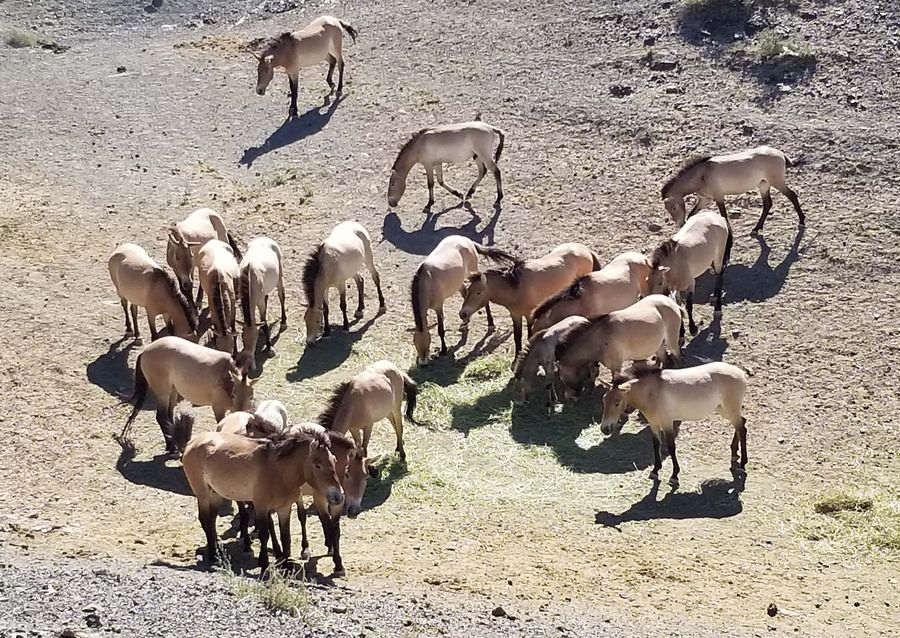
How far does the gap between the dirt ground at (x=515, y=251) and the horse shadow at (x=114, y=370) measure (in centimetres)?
6

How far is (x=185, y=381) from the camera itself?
12750 millimetres

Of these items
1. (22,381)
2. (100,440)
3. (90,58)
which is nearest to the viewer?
(100,440)

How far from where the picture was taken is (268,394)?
47.5 feet

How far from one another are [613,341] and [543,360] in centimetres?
86

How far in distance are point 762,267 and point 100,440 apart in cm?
938

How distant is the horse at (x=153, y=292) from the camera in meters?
14.8

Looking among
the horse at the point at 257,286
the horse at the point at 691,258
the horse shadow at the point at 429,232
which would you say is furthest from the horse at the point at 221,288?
the horse at the point at 691,258

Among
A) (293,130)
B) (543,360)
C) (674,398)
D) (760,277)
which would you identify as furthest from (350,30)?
(674,398)

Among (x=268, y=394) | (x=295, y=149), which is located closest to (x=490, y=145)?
(x=295, y=149)

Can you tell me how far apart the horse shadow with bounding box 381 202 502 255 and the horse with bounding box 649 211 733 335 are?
3.55 metres

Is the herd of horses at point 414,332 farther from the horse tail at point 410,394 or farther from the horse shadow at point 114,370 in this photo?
the horse shadow at point 114,370

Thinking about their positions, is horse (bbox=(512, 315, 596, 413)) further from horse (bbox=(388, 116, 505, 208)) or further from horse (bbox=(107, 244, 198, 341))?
horse (bbox=(388, 116, 505, 208))

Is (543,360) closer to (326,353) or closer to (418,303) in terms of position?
(418,303)

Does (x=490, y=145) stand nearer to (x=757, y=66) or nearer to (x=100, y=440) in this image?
(x=757, y=66)
